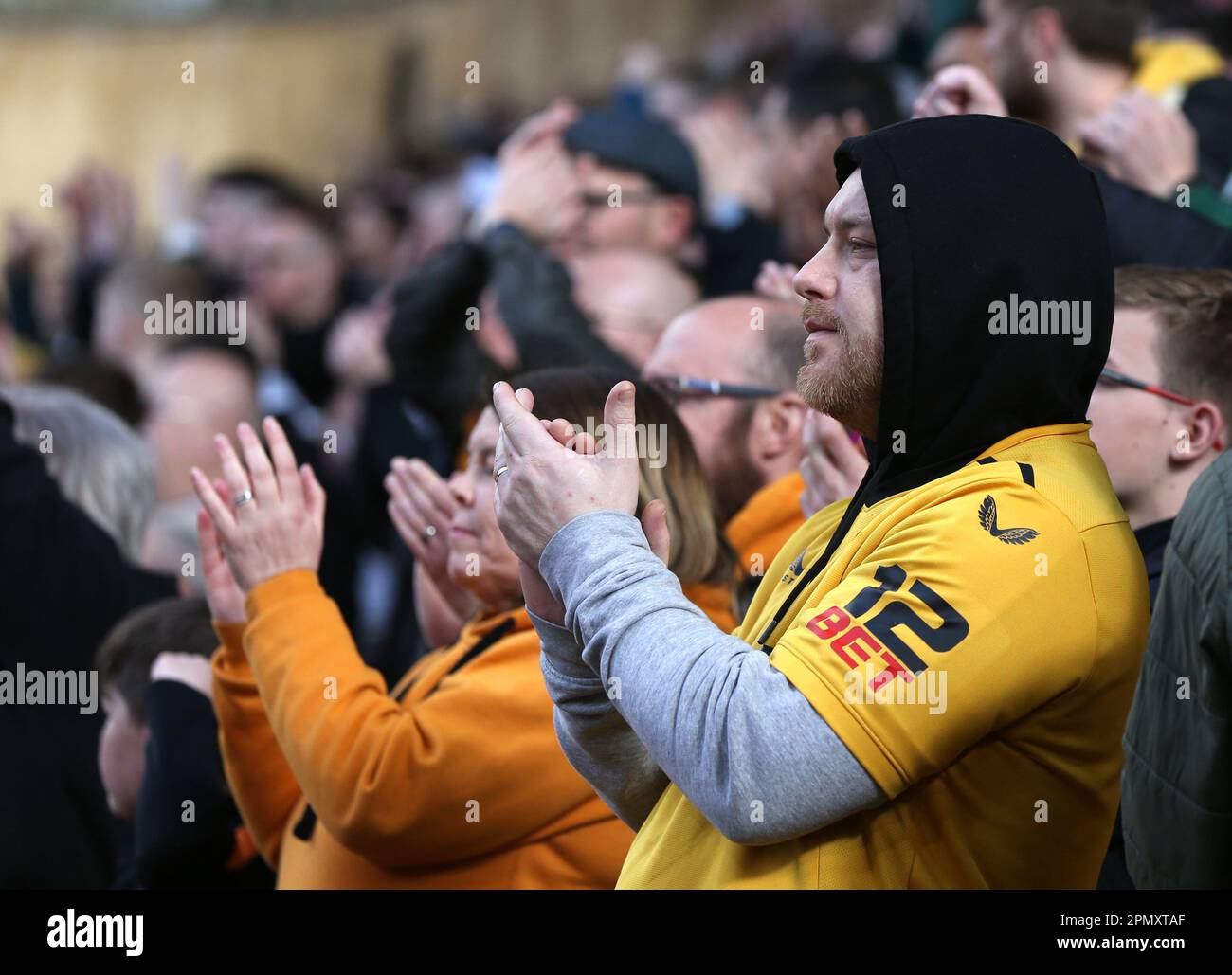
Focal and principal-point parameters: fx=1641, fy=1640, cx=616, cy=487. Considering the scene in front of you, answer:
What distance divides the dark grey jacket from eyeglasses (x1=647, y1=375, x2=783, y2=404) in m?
1.06

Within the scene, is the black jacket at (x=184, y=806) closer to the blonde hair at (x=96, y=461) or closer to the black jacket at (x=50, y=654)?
the black jacket at (x=50, y=654)

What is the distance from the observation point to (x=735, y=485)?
292cm

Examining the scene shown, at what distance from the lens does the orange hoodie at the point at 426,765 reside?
215cm

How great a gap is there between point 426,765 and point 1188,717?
3.12ft

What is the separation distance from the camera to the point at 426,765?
2.15 m

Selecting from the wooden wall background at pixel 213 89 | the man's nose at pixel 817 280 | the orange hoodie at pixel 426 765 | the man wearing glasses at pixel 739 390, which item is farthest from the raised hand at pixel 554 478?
the wooden wall background at pixel 213 89

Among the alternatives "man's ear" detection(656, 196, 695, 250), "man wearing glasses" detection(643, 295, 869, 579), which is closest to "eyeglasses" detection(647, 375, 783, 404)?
"man wearing glasses" detection(643, 295, 869, 579)

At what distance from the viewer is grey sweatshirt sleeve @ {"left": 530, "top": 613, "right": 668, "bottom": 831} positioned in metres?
1.71

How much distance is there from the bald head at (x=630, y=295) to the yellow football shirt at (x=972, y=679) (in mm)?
2030

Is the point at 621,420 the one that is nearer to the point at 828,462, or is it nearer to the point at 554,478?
the point at 554,478

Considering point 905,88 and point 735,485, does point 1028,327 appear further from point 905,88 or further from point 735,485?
point 905,88

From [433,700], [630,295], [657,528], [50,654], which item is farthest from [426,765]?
[630,295]

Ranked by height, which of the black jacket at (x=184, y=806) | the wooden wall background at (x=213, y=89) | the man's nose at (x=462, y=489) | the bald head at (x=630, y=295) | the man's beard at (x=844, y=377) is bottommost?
the black jacket at (x=184, y=806)
